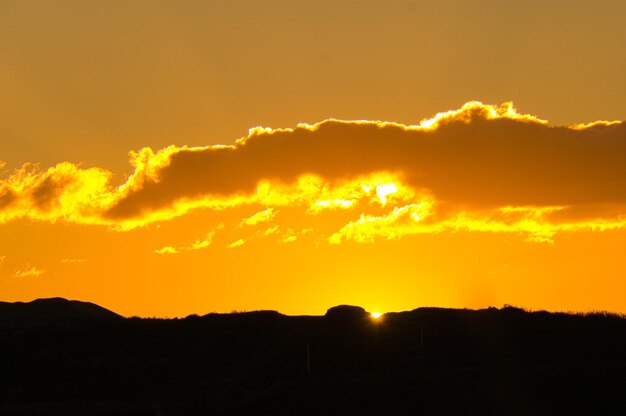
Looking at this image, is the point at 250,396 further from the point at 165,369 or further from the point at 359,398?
the point at 165,369

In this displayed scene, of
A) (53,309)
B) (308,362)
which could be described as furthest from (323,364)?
(53,309)

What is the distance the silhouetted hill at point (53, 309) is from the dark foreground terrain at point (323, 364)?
128 ft

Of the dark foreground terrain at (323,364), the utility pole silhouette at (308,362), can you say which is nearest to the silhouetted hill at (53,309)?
the dark foreground terrain at (323,364)

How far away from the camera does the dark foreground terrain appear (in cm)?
3825

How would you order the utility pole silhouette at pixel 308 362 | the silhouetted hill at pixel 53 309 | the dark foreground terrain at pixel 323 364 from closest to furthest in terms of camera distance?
the dark foreground terrain at pixel 323 364
the utility pole silhouette at pixel 308 362
the silhouetted hill at pixel 53 309

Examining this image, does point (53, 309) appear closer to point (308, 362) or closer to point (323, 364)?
point (323, 364)

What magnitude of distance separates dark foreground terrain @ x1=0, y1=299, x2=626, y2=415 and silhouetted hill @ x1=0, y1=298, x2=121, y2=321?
39.1 m

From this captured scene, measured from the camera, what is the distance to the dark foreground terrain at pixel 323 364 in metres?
38.2

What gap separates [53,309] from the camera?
352ft

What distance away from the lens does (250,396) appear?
136 ft

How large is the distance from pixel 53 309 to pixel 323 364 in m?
66.7

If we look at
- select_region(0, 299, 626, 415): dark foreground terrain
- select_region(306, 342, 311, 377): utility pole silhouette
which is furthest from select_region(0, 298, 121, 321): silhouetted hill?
select_region(306, 342, 311, 377): utility pole silhouette

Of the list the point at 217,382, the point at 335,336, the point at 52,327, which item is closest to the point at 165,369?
the point at 217,382

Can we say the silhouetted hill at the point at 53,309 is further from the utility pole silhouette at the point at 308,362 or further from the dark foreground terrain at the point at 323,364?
the utility pole silhouette at the point at 308,362
